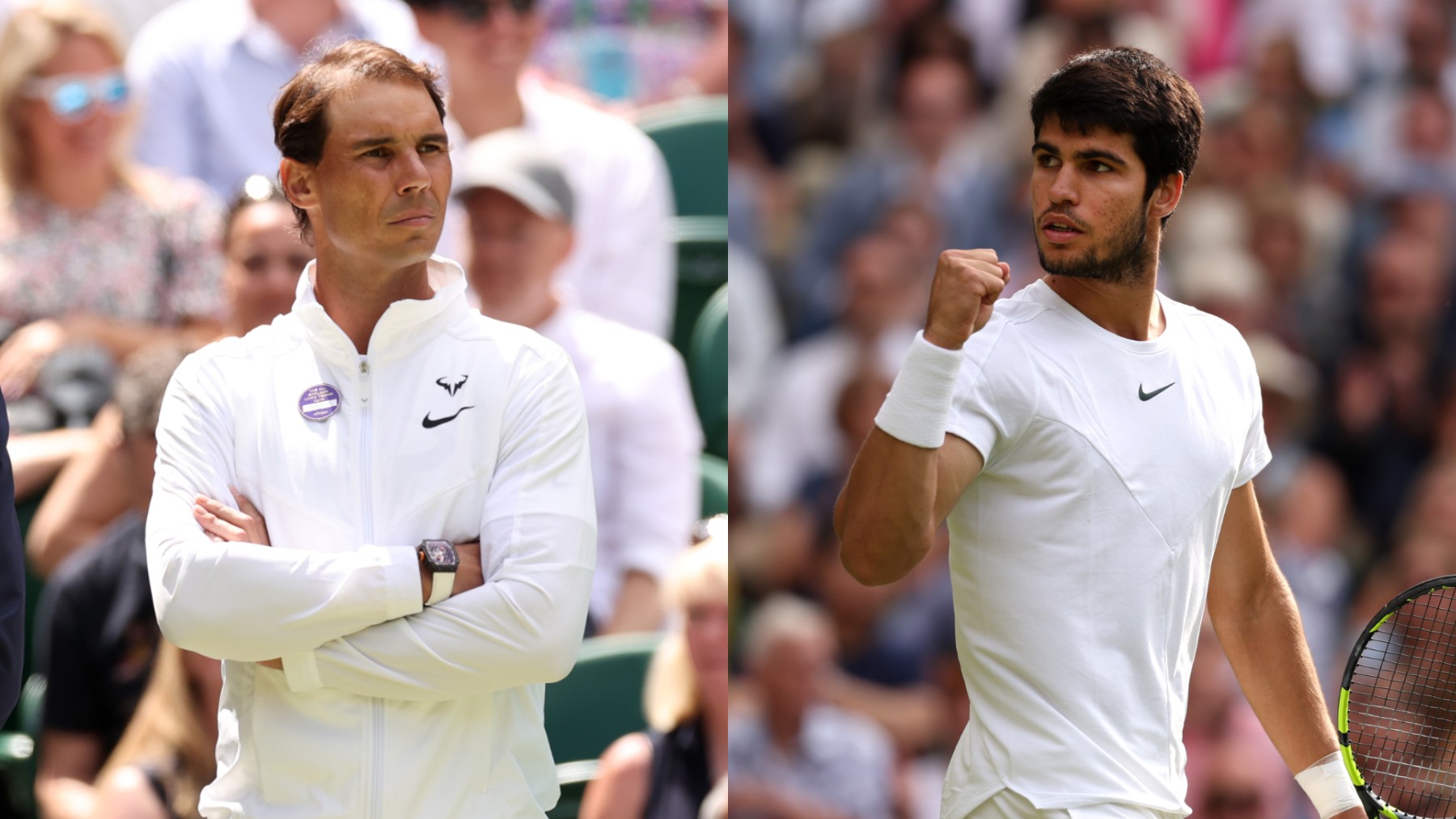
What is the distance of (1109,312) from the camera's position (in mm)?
2432

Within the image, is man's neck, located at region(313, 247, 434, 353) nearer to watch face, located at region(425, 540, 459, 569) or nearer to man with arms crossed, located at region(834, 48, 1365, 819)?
watch face, located at region(425, 540, 459, 569)

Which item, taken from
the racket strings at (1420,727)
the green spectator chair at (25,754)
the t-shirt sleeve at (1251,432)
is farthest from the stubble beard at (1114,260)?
the green spectator chair at (25,754)

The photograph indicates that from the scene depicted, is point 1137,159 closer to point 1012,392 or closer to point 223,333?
point 1012,392

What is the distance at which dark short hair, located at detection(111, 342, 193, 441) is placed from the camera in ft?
13.5

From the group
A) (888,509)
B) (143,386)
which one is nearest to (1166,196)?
(888,509)

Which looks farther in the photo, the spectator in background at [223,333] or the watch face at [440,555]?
the spectator in background at [223,333]

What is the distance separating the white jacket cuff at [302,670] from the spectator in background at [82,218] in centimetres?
210

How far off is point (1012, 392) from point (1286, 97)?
4887mm

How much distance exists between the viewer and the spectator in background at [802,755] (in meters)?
5.57

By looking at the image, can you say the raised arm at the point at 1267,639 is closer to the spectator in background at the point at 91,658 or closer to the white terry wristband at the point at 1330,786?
the white terry wristband at the point at 1330,786

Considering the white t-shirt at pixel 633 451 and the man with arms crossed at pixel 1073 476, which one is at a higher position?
the man with arms crossed at pixel 1073 476

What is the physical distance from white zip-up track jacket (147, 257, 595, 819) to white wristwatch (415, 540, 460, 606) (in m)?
0.02

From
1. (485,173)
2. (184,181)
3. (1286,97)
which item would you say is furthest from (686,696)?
(1286,97)

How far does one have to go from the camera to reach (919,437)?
7.06 feet
